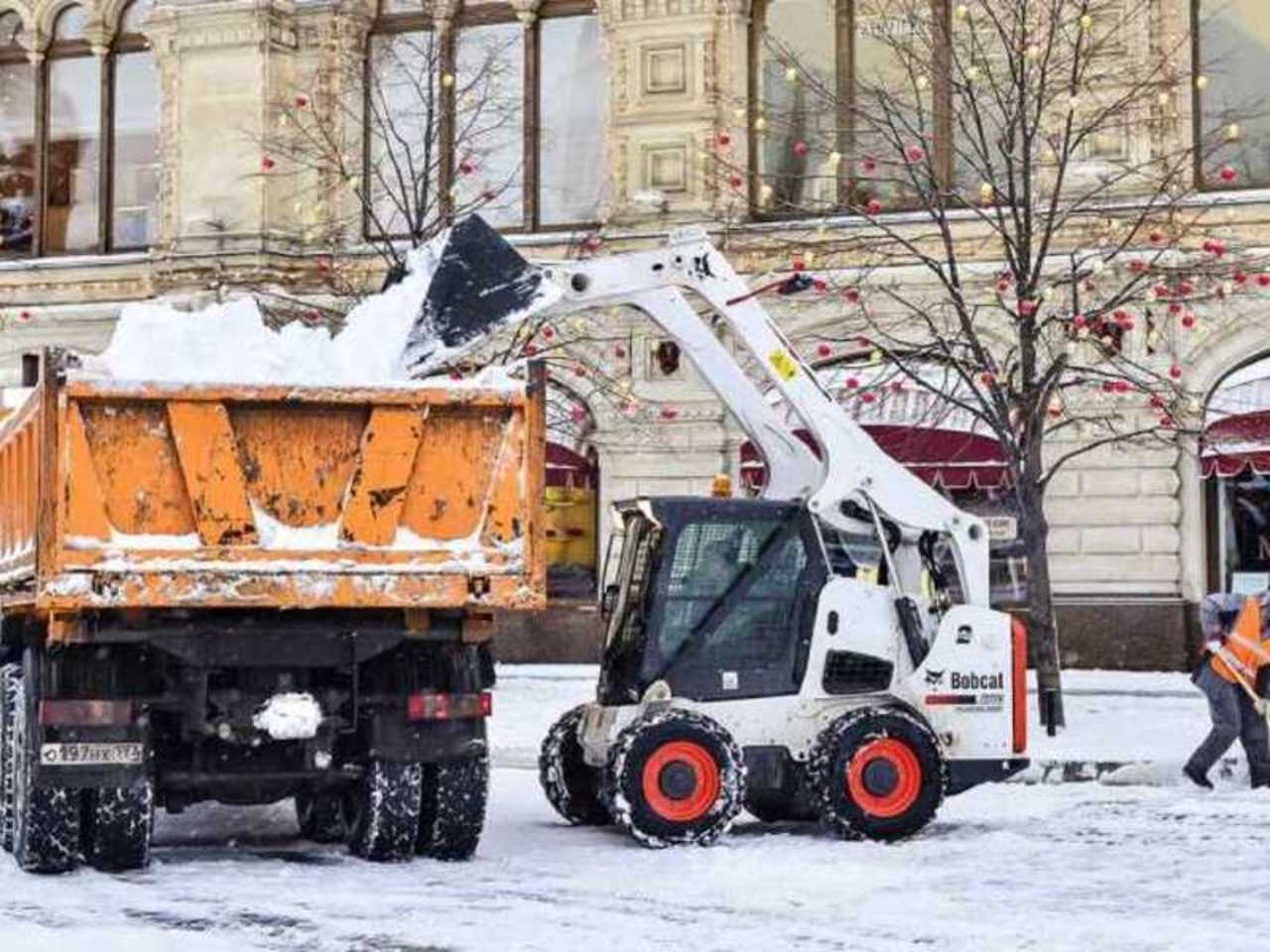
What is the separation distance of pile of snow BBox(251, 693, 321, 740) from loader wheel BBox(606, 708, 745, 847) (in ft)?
6.26

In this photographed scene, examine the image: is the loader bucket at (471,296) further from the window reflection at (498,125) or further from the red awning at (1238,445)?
the window reflection at (498,125)

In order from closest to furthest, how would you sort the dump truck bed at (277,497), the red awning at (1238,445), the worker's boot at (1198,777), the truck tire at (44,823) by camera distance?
the dump truck bed at (277,497), the truck tire at (44,823), the worker's boot at (1198,777), the red awning at (1238,445)

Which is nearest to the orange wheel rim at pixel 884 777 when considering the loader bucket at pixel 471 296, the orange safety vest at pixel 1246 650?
the loader bucket at pixel 471 296

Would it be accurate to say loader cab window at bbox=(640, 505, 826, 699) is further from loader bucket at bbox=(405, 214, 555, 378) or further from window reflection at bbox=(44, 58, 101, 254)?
window reflection at bbox=(44, 58, 101, 254)

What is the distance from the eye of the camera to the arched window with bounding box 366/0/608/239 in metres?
28.2

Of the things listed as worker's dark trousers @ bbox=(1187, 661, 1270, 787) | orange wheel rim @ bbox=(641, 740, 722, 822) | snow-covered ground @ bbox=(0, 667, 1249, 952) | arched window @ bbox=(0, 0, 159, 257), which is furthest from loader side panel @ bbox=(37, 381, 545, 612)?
arched window @ bbox=(0, 0, 159, 257)

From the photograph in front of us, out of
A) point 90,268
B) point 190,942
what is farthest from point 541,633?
point 190,942

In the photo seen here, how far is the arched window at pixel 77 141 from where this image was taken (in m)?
30.1

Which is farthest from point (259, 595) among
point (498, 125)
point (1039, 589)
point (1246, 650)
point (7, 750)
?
point (498, 125)

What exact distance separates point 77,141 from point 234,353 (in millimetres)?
20231

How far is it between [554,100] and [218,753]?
18.1 meters

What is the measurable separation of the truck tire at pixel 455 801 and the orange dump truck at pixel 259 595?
13mm

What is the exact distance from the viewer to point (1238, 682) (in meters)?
15.0

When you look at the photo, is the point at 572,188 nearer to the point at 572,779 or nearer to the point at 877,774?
the point at 572,779
